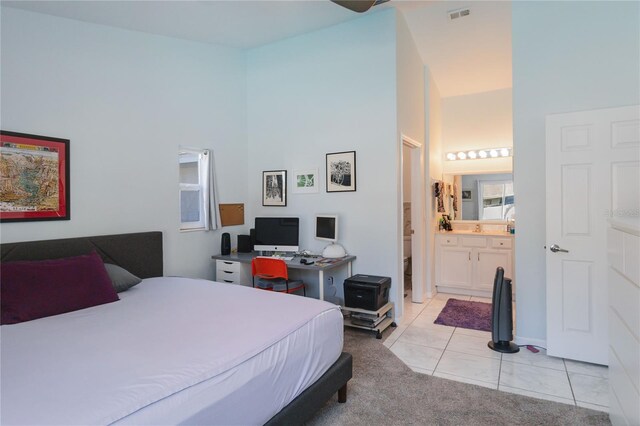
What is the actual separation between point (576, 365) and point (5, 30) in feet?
16.8

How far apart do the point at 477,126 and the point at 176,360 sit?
5.40 m

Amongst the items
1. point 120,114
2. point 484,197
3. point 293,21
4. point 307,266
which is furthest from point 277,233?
point 484,197

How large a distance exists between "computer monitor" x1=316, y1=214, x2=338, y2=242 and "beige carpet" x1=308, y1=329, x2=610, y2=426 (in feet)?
5.05

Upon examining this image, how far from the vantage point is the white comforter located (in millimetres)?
1151

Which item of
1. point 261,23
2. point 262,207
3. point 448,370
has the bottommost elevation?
point 448,370

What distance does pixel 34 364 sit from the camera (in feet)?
4.61

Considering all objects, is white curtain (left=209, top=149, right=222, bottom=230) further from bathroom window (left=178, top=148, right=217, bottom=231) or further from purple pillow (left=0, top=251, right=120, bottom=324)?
purple pillow (left=0, top=251, right=120, bottom=324)

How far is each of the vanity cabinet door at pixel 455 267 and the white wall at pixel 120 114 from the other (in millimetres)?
3179

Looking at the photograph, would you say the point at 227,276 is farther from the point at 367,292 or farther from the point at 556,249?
the point at 556,249

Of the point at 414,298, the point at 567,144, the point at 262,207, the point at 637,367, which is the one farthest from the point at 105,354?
the point at 414,298

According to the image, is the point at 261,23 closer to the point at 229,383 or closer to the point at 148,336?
the point at 148,336

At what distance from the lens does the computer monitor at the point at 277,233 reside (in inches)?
159

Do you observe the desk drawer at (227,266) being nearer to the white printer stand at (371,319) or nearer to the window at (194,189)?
the window at (194,189)

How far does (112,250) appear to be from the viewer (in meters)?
3.04
